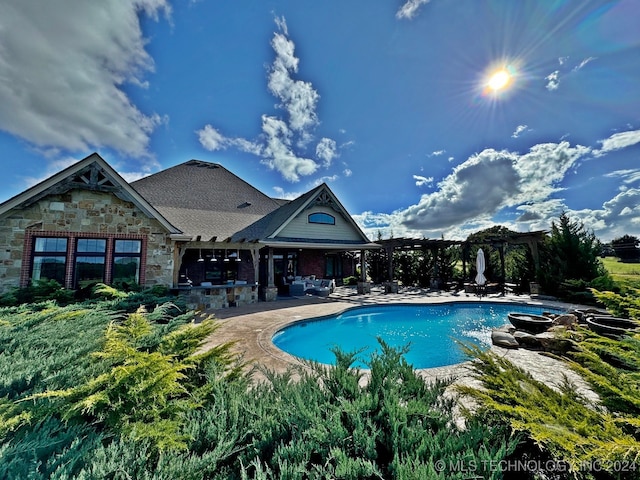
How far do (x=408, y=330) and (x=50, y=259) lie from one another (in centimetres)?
1394

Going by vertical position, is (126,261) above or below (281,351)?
above

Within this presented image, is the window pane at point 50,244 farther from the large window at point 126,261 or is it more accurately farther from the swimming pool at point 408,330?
the swimming pool at point 408,330

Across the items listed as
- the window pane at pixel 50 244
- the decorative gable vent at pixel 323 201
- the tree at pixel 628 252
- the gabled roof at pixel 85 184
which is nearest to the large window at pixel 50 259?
the window pane at pixel 50 244

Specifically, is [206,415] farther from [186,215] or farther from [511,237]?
[511,237]

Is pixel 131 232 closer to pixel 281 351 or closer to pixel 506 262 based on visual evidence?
pixel 281 351


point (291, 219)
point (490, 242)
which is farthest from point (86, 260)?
point (490, 242)

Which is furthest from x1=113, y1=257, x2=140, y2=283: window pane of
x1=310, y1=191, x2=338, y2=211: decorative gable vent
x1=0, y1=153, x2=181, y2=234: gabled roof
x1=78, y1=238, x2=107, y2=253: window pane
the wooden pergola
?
the wooden pergola

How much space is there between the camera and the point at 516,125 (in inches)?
476

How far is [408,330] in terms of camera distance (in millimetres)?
10484

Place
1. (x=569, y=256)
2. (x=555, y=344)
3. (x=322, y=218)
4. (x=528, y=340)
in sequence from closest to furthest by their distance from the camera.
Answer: (x=555, y=344), (x=528, y=340), (x=569, y=256), (x=322, y=218)

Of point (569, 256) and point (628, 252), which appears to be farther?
point (628, 252)

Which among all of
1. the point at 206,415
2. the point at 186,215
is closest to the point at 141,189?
the point at 186,215

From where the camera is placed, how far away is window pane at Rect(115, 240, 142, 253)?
409 inches

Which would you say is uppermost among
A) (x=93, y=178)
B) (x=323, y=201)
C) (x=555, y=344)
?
(x=323, y=201)
